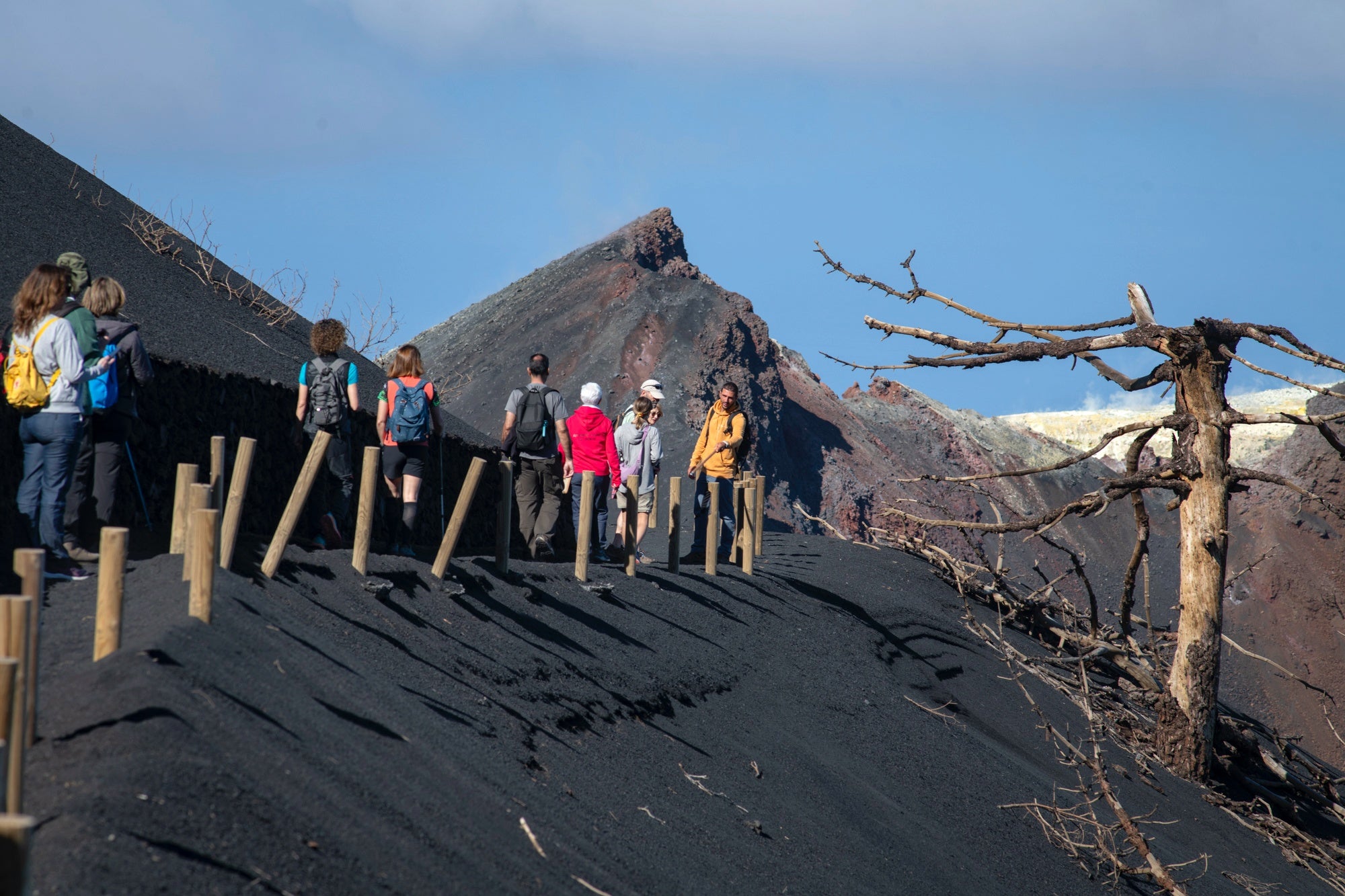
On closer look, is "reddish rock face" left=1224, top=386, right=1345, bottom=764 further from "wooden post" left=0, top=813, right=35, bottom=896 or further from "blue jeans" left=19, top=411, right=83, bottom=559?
"wooden post" left=0, top=813, right=35, bottom=896

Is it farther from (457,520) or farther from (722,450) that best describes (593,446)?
(457,520)

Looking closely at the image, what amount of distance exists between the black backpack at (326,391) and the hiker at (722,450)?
418cm

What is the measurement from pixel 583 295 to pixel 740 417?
28.0m

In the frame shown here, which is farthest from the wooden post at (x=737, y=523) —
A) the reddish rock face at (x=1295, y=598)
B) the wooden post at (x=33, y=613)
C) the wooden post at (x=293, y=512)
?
the reddish rock face at (x=1295, y=598)

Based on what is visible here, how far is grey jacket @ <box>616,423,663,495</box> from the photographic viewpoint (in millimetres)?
11556

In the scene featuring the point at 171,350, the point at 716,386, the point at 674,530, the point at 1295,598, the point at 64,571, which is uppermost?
the point at 716,386

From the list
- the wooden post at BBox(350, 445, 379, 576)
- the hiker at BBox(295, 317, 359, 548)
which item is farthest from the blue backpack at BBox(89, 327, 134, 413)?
the hiker at BBox(295, 317, 359, 548)

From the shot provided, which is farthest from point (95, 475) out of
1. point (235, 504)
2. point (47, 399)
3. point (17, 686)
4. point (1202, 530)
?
point (1202, 530)

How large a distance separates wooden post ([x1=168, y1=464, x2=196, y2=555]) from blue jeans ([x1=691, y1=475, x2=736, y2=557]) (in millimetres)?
6263

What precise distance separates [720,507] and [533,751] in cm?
683

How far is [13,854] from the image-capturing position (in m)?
1.91

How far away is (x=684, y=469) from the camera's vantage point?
93.5 ft

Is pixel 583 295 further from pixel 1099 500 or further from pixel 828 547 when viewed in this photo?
pixel 1099 500

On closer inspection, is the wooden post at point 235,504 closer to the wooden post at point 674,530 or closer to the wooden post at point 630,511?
the wooden post at point 630,511
